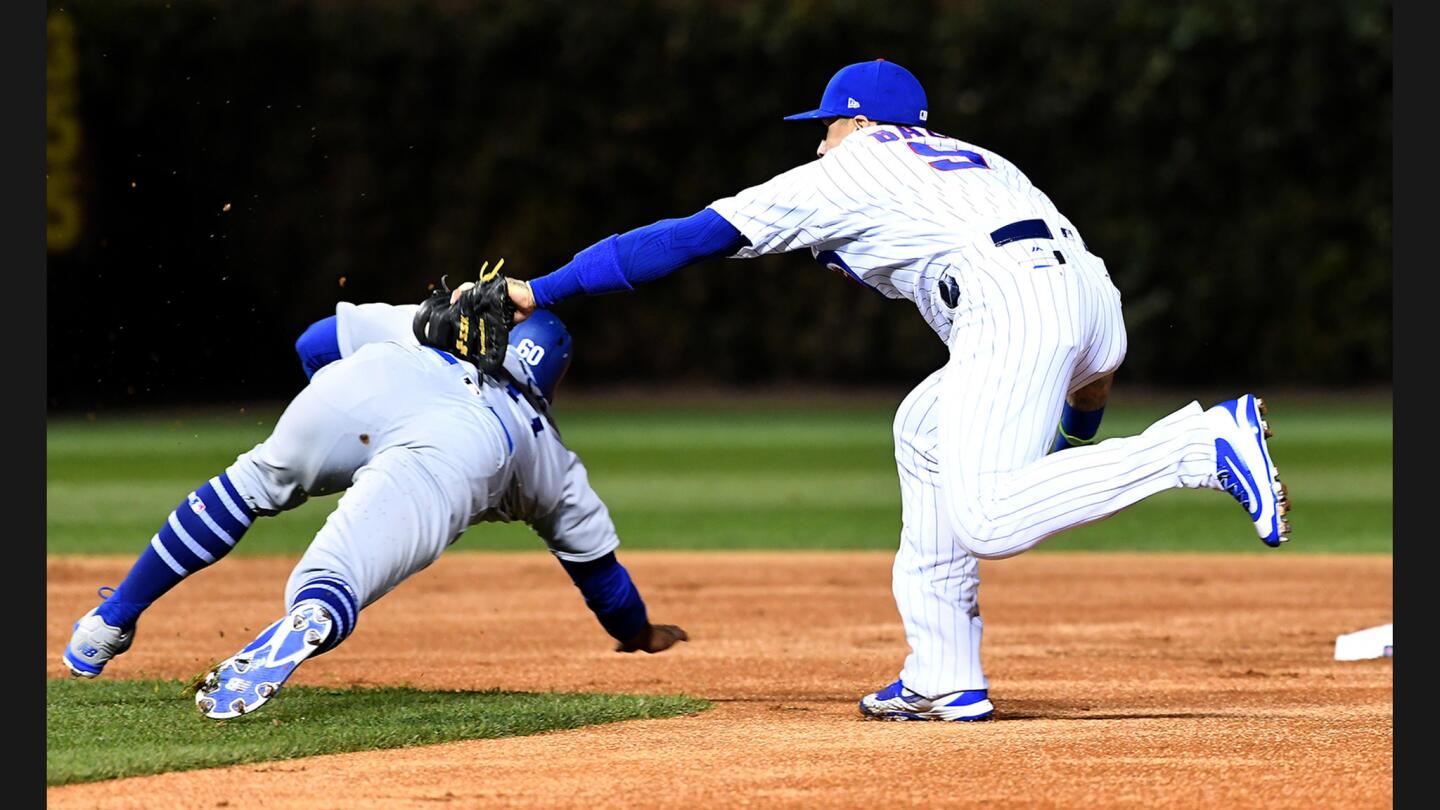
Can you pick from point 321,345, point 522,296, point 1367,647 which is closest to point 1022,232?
point 522,296

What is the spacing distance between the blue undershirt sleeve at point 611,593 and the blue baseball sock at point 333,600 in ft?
2.94

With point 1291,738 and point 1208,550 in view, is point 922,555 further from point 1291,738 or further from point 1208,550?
point 1208,550

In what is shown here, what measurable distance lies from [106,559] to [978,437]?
6.17 metres

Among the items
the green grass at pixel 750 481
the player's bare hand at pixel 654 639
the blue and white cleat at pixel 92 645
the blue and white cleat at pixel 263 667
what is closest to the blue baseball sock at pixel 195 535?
the blue and white cleat at pixel 92 645

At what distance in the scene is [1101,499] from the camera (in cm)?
438

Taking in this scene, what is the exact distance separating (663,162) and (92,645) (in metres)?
14.2

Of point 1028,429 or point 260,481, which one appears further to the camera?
point 260,481

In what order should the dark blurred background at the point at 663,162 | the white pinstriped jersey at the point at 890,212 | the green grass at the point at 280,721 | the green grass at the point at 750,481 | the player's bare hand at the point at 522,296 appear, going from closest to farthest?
the green grass at the point at 280,721
the white pinstriped jersey at the point at 890,212
the player's bare hand at the point at 522,296
the green grass at the point at 750,481
the dark blurred background at the point at 663,162

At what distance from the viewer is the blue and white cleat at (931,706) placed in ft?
15.6

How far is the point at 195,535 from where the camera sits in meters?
4.81

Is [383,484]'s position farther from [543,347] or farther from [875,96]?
[875,96]

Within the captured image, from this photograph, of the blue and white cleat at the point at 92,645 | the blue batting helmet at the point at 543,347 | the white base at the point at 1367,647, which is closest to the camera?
the blue and white cleat at the point at 92,645

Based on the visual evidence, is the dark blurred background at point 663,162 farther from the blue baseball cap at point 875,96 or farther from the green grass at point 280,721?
the blue baseball cap at point 875,96

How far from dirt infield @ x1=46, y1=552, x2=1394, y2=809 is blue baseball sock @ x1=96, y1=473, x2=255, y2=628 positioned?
2.85 feet
